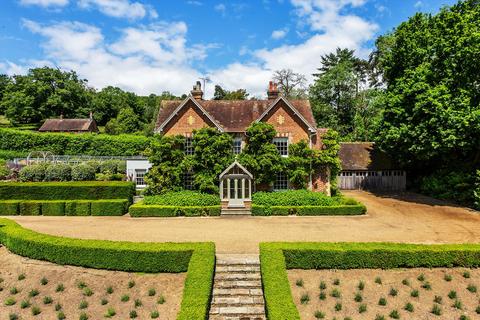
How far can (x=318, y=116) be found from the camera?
182ft

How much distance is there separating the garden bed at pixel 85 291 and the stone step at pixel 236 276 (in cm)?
155

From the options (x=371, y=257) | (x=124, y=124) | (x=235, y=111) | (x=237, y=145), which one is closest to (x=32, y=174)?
(x=237, y=145)

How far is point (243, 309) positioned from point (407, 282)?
6.93 m

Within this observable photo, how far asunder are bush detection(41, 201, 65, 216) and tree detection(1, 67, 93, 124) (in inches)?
2435

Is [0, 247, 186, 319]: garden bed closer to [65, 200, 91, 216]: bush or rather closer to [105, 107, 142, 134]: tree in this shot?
[65, 200, 91, 216]: bush

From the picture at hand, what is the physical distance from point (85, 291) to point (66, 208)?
46.0 ft

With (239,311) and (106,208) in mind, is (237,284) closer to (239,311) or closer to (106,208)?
(239,311)

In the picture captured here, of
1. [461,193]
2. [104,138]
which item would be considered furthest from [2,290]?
[104,138]

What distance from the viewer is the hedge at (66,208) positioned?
25.2 m

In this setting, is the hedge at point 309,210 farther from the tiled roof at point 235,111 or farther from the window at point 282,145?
the tiled roof at point 235,111

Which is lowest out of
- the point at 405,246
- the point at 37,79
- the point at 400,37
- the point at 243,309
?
the point at 243,309

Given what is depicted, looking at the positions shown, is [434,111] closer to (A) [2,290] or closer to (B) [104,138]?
(A) [2,290]

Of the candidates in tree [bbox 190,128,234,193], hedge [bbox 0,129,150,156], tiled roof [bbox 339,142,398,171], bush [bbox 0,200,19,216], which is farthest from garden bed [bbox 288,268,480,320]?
hedge [bbox 0,129,150,156]

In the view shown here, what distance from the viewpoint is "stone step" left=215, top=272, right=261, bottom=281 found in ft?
45.3
